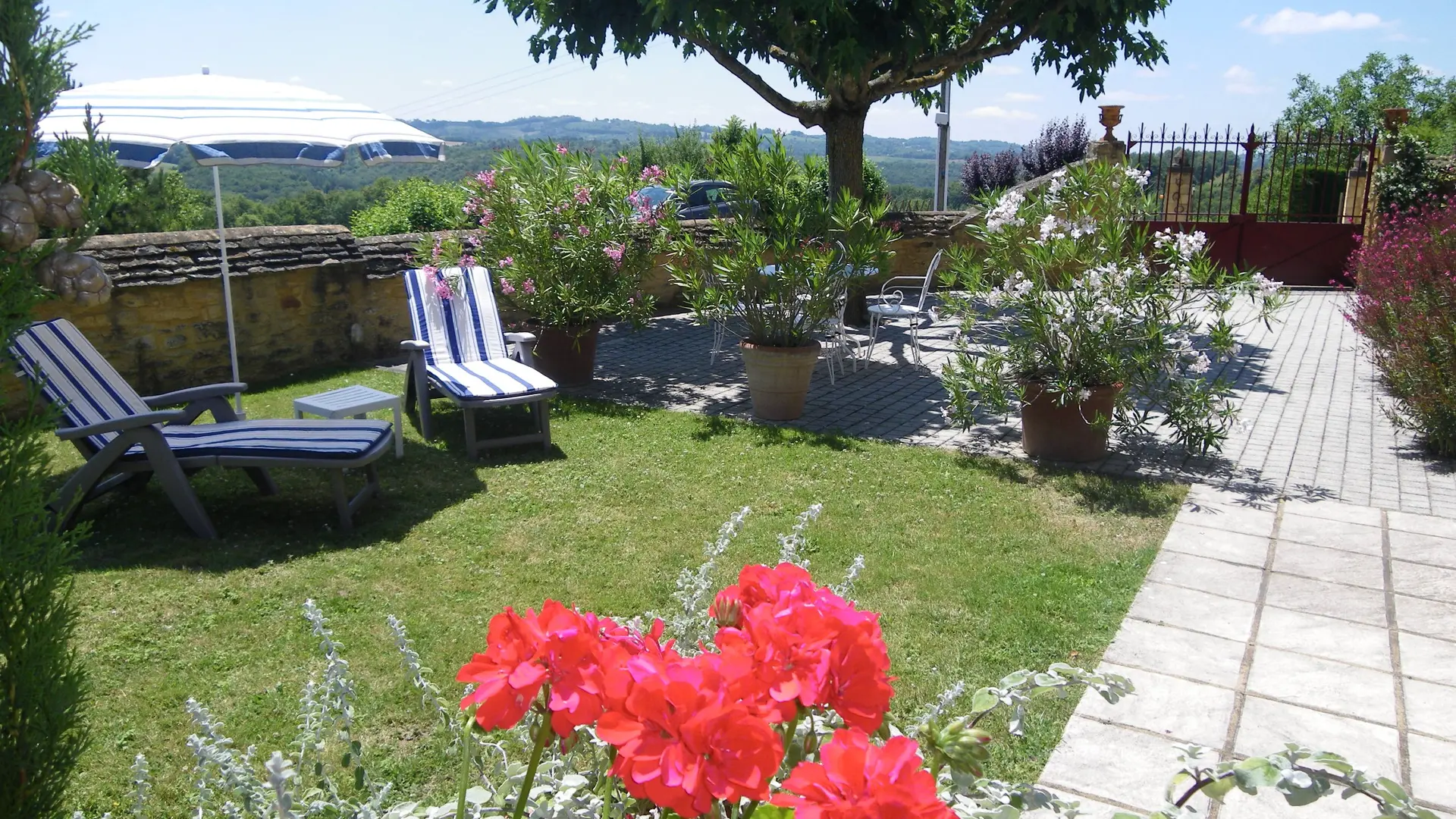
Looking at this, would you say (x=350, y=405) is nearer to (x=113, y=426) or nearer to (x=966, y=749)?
(x=113, y=426)

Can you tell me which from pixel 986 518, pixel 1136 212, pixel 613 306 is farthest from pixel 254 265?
pixel 1136 212

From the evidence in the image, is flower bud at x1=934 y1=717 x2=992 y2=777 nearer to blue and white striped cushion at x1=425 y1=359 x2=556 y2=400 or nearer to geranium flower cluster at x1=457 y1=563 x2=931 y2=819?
geranium flower cluster at x1=457 y1=563 x2=931 y2=819

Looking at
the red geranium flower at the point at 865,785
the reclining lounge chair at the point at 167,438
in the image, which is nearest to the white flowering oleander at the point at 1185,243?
the reclining lounge chair at the point at 167,438

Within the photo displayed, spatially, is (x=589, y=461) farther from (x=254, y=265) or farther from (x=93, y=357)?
(x=254, y=265)

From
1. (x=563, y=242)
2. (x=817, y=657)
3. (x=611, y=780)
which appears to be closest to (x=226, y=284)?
(x=563, y=242)

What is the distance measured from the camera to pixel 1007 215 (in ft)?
21.8

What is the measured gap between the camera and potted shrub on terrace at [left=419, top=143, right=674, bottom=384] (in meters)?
7.93

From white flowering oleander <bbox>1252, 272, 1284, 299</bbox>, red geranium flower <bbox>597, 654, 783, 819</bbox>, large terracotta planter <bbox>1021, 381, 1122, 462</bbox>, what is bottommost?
large terracotta planter <bbox>1021, 381, 1122, 462</bbox>

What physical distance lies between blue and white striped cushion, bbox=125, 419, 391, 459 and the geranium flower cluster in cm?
394

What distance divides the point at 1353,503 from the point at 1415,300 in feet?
7.28

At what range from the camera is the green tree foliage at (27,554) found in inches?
61.6

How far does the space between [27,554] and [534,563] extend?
3143 mm

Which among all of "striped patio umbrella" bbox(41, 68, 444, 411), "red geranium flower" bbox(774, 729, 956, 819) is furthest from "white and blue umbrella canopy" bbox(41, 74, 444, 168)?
"red geranium flower" bbox(774, 729, 956, 819)

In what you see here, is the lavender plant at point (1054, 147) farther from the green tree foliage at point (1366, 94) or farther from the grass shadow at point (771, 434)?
the green tree foliage at point (1366, 94)
